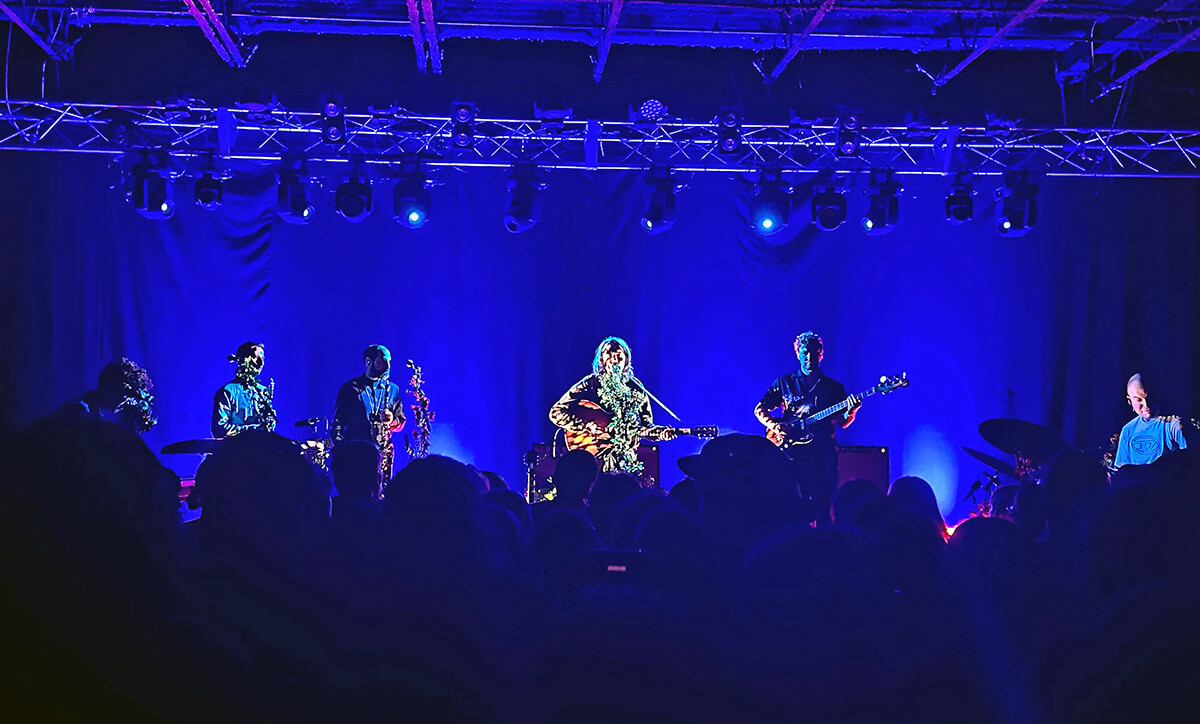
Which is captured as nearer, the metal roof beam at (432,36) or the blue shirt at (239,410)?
the metal roof beam at (432,36)

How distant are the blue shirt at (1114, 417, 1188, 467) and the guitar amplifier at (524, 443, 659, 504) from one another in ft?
11.3

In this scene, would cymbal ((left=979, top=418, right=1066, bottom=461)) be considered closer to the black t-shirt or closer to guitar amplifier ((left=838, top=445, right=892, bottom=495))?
guitar amplifier ((left=838, top=445, right=892, bottom=495))

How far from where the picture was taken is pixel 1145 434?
5957 millimetres

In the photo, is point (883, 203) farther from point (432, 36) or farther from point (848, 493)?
point (848, 493)

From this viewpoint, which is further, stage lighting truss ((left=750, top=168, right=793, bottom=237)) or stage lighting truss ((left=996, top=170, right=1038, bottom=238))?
stage lighting truss ((left=996, top=170, right=1038, bottom=238))

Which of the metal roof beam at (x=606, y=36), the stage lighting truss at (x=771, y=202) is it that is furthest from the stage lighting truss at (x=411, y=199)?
the stage lighting truss at (x=771, y=202)

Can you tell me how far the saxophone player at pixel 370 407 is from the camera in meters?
6.91

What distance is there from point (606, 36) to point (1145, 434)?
4.74 metres

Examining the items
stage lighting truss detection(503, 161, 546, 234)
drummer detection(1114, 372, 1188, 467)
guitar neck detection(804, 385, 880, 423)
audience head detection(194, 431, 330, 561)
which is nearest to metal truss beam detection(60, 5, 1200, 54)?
stage lighting truss detection(503, 161, 546, 234)

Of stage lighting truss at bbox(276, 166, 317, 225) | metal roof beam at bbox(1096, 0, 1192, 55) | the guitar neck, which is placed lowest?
the guitar neck

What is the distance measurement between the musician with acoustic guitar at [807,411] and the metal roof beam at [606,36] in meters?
2.79

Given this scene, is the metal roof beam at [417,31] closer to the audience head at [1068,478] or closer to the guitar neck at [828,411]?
the guitar neck at [828,411]

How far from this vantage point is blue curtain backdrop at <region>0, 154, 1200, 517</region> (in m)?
9.18


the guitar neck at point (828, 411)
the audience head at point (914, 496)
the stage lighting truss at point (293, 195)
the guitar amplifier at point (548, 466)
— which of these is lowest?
the guitar amplifier at point (548, 466)
